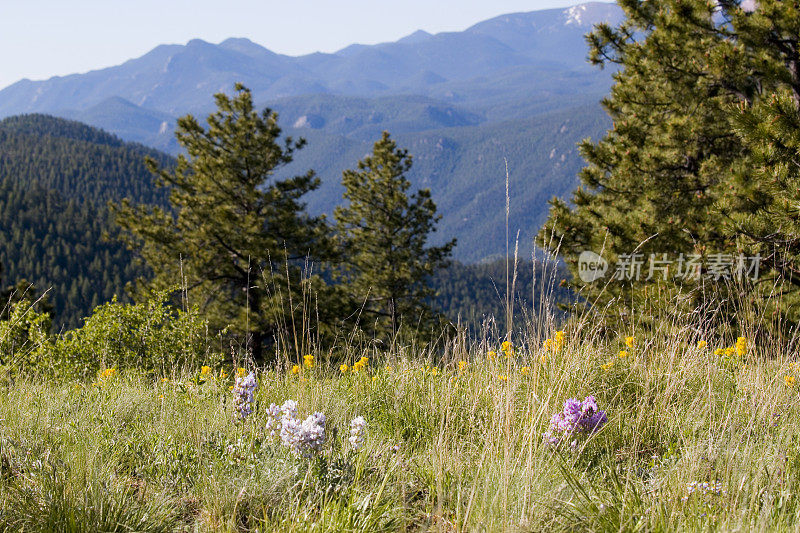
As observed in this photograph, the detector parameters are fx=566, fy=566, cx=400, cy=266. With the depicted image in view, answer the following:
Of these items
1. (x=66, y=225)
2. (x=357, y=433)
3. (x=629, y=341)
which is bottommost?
(x=66, y=225)

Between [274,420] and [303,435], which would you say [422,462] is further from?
[274,420]

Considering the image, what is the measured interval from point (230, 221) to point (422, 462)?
15133 millimetres

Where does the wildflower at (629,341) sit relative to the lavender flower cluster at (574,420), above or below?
below

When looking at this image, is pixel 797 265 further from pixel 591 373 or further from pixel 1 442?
pixel 1 442

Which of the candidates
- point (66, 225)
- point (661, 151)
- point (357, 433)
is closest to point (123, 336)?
point (357, 433)

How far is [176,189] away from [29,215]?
345 feet

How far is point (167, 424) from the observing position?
2717 mm

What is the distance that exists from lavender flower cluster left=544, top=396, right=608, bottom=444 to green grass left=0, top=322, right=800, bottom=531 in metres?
0.05

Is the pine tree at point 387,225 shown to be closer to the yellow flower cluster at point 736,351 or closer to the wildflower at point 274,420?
the yellow flower cluster at point 736,351

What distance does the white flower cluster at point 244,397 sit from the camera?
8.37 ft

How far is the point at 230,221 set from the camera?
16.5 metres

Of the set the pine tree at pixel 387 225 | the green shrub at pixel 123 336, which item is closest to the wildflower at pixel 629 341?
the green shrub at pixel 123 336

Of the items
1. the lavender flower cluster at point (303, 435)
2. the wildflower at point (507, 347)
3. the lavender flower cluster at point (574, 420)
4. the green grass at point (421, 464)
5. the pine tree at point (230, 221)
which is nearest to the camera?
the green grass at point (421, 464)

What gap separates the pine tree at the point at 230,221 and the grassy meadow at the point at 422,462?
1289 cm
